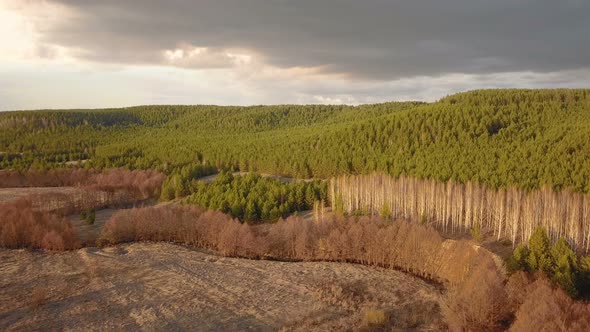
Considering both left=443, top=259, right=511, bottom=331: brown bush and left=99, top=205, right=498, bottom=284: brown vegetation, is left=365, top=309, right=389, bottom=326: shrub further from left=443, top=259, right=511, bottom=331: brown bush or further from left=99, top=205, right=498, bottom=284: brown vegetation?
left=99, top=205, right=498, bottom=284: brown vegetation

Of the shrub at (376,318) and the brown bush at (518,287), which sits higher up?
the brown bush at (518,287)

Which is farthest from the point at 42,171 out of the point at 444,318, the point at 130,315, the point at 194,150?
the point at 444,318

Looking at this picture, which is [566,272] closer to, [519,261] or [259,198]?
[519,261]

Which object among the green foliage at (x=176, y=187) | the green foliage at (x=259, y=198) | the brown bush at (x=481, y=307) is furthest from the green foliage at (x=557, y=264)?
the green foliage at (x=176, y=187)

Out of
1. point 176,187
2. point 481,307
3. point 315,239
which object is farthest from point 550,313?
point 176,187

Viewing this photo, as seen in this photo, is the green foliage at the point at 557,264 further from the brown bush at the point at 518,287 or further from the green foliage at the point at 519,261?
the brown bush at the point at 518,287

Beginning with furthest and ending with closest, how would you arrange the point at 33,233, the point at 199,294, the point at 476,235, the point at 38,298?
the point at 33,233 → the point at 476,235 → the point at 199,294 → the point at 38,298
